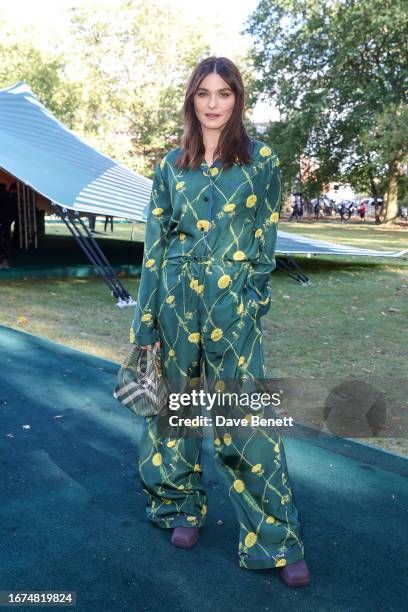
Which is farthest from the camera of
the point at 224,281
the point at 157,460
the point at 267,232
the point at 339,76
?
the point at 339,76

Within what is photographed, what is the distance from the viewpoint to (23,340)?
5.33 m

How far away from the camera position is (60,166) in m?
8.93

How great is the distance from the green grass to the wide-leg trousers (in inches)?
58.5

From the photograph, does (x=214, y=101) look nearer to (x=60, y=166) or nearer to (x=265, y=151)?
(x=265, y=151)

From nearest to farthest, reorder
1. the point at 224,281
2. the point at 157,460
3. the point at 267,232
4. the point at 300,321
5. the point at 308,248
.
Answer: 1. the point at 224,281
2. the point at 267,232
3. the point at 157,460
4. the point at 300,321
5. the point at 308,248

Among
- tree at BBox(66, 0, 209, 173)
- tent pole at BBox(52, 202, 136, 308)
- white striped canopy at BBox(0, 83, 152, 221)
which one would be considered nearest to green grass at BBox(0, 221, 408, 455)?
tent pole at BBox(52, 202, 136, 308)

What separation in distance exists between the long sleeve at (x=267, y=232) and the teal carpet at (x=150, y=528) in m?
0.96

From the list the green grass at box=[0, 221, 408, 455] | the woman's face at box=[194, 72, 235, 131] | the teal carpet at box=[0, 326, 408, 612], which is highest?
the woman's face at box=[194, 72, 235, 131]

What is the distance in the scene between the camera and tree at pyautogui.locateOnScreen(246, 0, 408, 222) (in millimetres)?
24391

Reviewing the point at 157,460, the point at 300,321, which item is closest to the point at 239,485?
the point at 157,460

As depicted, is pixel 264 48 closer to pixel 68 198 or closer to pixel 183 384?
pixel 68 198

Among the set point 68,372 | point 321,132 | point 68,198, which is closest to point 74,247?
point 68,198

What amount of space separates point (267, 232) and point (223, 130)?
37cm

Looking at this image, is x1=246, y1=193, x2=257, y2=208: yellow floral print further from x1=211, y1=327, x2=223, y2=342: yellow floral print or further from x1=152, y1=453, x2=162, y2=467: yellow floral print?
x1=152, y1=453, x2=162, y2=467: yellow floral print
